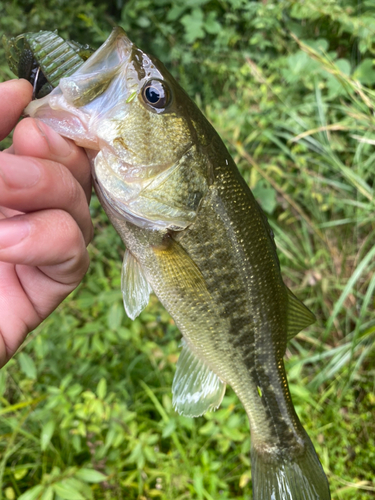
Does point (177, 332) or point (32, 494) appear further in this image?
point (177, 332)

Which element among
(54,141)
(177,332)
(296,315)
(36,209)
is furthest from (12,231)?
(177,332)

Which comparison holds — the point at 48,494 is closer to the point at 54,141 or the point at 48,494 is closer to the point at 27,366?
the point at 27,366

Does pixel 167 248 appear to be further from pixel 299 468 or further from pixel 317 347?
pixel 317 347

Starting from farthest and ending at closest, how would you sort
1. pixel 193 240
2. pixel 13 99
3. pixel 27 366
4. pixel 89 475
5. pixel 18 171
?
1. pixel 27 366
2. pixel 89 475
3. pixel 193 240
4. pixel 13 99
5. pixel 18 171

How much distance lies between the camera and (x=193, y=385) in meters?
1.21

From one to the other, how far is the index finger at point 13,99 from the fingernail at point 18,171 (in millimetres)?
187

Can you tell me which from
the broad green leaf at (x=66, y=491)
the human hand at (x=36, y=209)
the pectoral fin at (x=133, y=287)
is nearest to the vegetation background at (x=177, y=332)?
the broad green leaf at (x=66, y=491)

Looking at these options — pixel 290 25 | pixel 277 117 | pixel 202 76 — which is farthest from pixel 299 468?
pixel 290 25

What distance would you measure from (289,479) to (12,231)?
4.18 feet

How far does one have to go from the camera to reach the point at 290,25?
9.33ft

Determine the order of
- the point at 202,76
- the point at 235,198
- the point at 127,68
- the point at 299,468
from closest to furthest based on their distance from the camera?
the point at 127,68, the point at 235,198, the point at 299,468, the point at 202,76

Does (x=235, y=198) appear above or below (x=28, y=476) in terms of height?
above

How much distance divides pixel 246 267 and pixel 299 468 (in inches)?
31.8

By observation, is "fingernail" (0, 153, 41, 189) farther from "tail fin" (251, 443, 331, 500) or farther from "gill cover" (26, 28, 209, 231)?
"tail fin" (251, 443, 331, 500)
